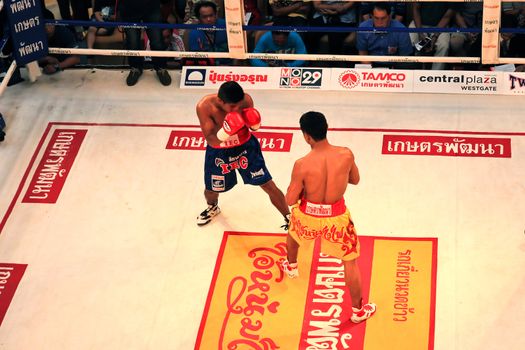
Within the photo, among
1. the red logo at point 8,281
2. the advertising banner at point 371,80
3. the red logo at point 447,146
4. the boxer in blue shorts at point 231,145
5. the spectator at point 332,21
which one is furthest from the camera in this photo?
the spectator at point 332,21

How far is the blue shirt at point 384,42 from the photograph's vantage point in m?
7.68

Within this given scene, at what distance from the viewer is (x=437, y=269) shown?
599 centimetres

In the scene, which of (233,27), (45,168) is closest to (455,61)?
(233,27)

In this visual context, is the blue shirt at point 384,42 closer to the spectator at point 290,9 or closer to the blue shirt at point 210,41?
the spectator at point 290,9

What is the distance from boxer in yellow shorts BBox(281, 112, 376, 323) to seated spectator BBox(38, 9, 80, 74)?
11.2 ft

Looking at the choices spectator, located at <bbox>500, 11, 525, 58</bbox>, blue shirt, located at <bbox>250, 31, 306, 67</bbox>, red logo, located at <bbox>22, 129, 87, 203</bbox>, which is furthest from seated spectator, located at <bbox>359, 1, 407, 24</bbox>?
red logo, located at <bbox>22, 129, 87, 203</bbox>

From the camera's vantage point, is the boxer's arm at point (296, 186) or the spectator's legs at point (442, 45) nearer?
the boxer's arm at point (296, 186)

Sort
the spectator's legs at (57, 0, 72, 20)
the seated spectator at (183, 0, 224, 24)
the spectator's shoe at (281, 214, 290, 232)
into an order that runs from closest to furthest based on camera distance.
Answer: the spectator's shoe at (281, 214, 290, 232) < the seated spectator at (183, 0, 224, 24) < the spectator's legs at (57, 0, 72, 20)

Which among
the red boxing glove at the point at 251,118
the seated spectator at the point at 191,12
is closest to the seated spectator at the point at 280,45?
the seated spectator at the point at 191,12

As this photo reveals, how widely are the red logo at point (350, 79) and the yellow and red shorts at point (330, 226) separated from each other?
235 centimetres

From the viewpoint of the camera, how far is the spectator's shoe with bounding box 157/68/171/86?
7875mm

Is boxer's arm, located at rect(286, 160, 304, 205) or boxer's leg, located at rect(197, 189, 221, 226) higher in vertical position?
boxer's arm, located at rect(286, 160, 304, 205)

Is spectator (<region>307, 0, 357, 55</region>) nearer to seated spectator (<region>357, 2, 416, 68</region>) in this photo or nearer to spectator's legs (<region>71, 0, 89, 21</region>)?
seated spectator (<region>357, 2, 416, 68</region>)

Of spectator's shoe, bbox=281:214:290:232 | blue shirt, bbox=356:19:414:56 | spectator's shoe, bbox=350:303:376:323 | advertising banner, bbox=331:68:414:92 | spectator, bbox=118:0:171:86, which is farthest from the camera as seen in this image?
spectator, bbox=118:0:171:86
